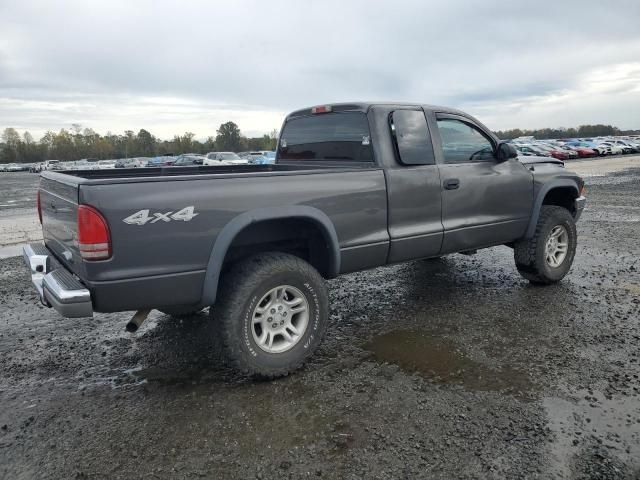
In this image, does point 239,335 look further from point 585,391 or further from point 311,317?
point 585,391

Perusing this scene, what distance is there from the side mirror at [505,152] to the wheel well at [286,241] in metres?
2.27

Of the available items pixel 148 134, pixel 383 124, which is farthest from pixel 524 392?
pixel 148 134

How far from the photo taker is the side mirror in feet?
16.3

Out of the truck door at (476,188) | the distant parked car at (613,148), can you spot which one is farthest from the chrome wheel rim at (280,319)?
the distant parked car at (613,148)

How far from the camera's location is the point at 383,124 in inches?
168

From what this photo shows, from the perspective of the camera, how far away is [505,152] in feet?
16.4

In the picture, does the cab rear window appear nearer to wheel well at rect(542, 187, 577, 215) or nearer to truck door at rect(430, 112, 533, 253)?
truck door at rect(430, 112, 533, 253)

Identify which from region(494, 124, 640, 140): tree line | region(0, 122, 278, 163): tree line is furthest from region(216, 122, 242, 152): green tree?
region(494, 124, 640, 140): tree line

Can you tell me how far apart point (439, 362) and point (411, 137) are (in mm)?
1942

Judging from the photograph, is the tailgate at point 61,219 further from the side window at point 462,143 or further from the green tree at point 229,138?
the green tree at point 229,138

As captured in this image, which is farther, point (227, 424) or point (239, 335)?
point (239, 335)

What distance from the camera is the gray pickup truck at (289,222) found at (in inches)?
118

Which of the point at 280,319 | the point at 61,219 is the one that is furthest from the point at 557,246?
the point at 61,219

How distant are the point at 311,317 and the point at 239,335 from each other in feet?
1.94
